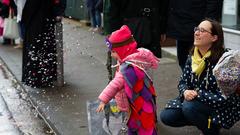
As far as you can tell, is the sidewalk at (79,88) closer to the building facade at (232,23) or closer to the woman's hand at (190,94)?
the woman's hand at (190,94)

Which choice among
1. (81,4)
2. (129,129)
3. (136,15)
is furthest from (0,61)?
(81,4)

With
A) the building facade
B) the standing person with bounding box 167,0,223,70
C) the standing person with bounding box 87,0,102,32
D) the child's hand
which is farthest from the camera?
the standing person with bounding box 87,0,102,32

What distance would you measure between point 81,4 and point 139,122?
12.2 metres

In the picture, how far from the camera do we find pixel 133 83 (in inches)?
150

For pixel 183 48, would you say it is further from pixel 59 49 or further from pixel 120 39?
pixel 59 49

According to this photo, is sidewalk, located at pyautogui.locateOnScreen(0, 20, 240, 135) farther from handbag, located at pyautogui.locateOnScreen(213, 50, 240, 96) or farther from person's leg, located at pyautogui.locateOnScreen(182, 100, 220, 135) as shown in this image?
handbag, located at pyautogui.locateOnScreen(213, 50, 240, 96)

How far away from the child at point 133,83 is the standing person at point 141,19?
768 mm

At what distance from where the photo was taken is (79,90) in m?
6.81

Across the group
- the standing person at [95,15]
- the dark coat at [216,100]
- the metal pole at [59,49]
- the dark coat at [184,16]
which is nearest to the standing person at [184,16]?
the dark coat at [184,16]

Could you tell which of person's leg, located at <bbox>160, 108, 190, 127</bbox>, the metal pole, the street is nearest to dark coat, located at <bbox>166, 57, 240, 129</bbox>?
person's leg, located at <bbox>160, 108, 190, 127</bbox>

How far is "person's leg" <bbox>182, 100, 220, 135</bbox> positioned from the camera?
13.6 feet

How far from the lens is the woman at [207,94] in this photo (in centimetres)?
411

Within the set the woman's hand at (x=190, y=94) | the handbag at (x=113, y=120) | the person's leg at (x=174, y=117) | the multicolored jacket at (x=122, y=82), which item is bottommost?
the person's leg at (x=174, y=117)

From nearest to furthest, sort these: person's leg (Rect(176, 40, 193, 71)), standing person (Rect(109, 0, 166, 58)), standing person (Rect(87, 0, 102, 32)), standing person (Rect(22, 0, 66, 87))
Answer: standing person (Rect(109, 0, 166, 58))
person's leg (Rect(176, 40, 193, 71))
standing person (Rect(22, 0, 66, 87))
standing person (Rect(87, 0, 102, 32))
